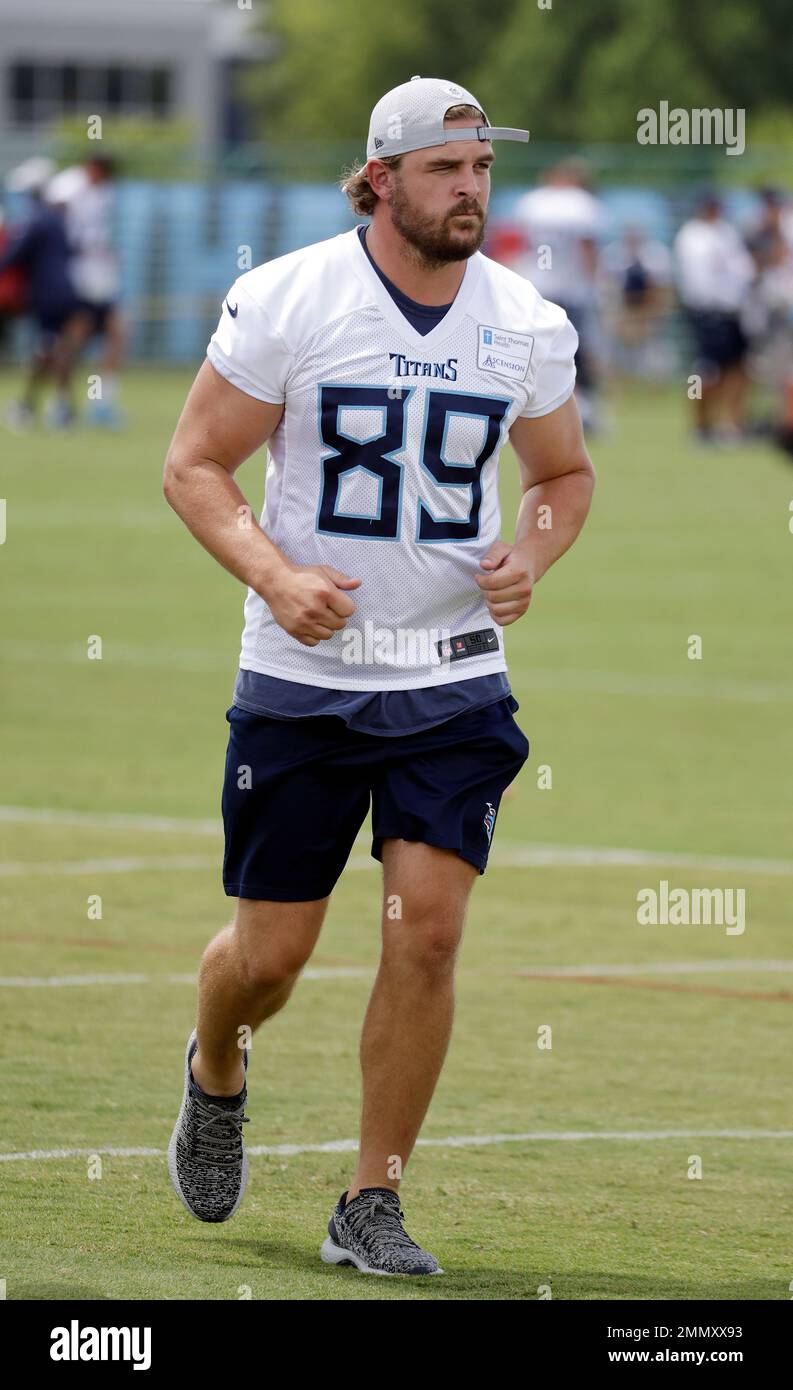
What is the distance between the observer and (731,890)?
10195mm

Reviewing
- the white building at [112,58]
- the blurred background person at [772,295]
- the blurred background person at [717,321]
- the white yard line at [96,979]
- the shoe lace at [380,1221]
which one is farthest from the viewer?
the white building at [112,58]

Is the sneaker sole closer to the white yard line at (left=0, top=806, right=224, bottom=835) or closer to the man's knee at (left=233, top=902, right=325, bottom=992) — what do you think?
the man's knee at (left=233, top=902, right=325, bottom=992)

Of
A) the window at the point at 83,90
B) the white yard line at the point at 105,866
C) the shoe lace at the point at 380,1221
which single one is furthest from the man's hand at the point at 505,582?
the window at the point at 83,90

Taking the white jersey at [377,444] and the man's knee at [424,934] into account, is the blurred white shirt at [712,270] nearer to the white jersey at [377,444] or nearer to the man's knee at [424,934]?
the white jersey at [377,444]

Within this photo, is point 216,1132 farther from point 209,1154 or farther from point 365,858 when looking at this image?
point 365,858

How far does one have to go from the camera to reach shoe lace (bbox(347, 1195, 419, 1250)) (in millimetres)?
5684

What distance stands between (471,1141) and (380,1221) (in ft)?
4.00

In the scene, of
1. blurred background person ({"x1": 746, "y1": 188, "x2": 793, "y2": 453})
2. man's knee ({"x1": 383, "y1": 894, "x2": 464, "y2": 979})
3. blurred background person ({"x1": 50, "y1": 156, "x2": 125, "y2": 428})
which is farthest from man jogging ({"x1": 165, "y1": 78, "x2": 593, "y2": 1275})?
blurred background person ({"x1": 746, "y1": 188, "x2": 793, "y2": 453})

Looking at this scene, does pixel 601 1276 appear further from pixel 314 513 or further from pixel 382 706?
pixel 314 513

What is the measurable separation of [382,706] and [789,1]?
64.2m

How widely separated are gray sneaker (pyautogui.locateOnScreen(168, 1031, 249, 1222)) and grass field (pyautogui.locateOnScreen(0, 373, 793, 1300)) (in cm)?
9

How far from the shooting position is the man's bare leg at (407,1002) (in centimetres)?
575

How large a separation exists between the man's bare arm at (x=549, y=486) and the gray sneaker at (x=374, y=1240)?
1.34m
